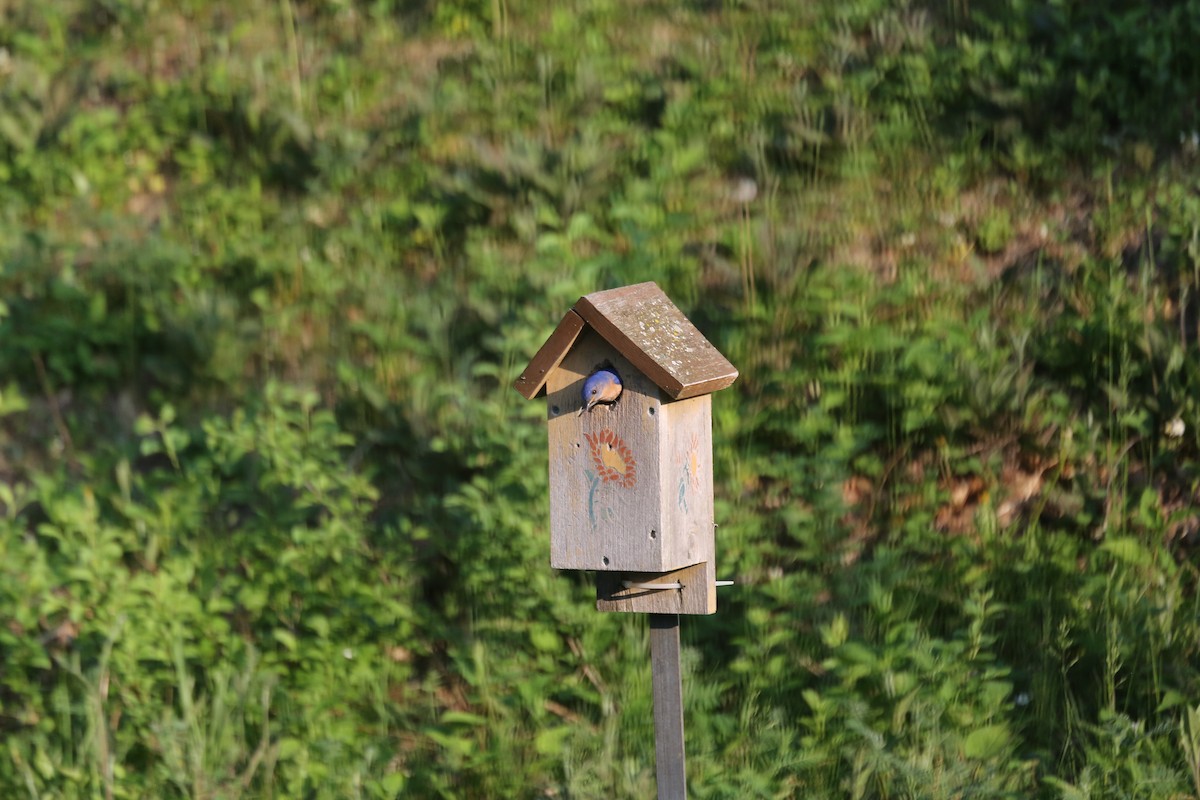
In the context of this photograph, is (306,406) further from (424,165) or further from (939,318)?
(939,318)

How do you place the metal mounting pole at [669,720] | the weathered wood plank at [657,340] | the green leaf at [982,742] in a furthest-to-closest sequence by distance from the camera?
the green leaf at [982,742]
the metal mounting pole at [669,720]
the weathered wood plank at [657,340]

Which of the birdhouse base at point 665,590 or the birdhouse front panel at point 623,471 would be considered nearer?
the birdhouse front panel at point 623,471

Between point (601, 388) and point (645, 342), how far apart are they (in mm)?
137

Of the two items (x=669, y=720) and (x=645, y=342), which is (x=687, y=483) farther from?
(x=669, y=720)

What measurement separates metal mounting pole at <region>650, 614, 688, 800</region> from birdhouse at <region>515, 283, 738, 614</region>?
10 cm

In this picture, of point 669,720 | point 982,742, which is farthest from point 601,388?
point 982,742

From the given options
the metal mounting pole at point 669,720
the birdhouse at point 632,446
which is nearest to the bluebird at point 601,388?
the birdhouse at point 632,446

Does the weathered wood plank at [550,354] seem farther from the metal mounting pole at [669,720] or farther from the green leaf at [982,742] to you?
the green leaf at [982,742]

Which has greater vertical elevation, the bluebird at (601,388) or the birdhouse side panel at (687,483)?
the bluebird at (601,388)

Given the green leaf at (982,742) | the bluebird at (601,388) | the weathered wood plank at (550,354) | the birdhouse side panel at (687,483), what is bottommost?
the green leaf at (982,742)

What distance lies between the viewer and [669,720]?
2.84 meters

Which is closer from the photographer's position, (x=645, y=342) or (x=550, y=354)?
(x=645, y=342)

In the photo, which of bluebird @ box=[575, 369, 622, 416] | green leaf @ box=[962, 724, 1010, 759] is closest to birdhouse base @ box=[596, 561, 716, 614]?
bluebird @ box=[575, 369, 622, 416]

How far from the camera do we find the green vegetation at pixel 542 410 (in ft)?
11.8
